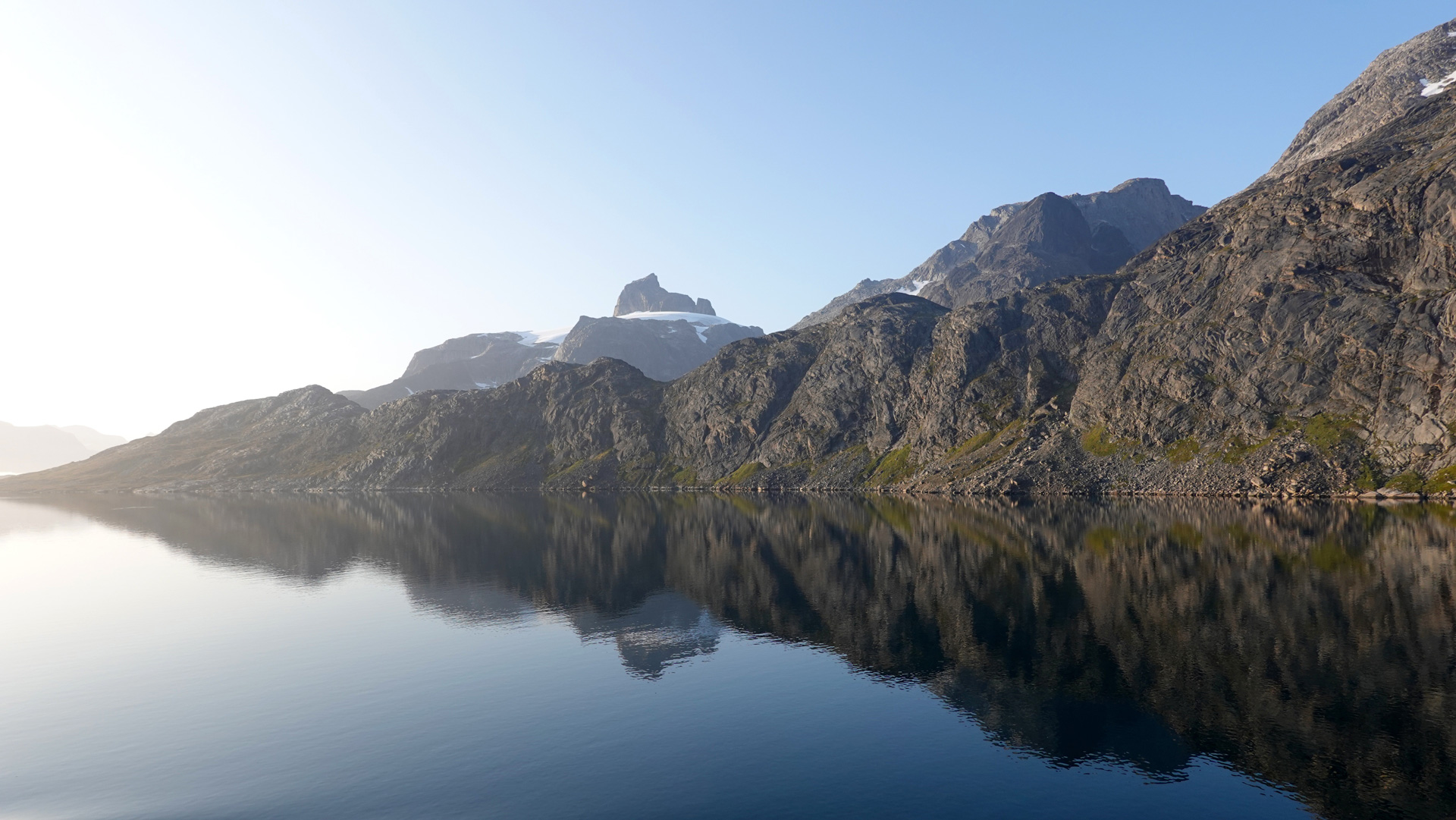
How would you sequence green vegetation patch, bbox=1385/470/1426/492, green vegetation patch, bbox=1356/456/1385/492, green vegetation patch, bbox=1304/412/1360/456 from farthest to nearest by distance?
green vegetation patch, bbox=1304/412/1360/456 → green vegetation patch, bbox=1356/456/1385/492 → green vegetation patch, bbox=1385/470/1426/492

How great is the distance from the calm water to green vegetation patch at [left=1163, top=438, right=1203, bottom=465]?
89.6 m

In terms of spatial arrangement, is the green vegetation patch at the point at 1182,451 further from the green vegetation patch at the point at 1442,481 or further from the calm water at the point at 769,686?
the calm water at the point at 769,686

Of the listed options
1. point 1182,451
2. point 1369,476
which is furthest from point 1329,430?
point 1182,451

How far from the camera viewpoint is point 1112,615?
60.0 m

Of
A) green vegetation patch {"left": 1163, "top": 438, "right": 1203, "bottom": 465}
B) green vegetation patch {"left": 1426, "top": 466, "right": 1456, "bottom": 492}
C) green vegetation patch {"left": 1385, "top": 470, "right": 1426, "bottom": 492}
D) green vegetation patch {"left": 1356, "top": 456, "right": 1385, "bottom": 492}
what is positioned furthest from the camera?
green vegetation patch {"left": 1163, "top": 438, "right": 1203, "bottom": 465}

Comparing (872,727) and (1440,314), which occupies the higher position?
(1440,314)

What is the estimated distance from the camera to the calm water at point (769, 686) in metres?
32.5

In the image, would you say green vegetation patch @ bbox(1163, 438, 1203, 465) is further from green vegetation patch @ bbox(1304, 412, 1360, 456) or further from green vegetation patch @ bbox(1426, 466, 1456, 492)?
green vegetation patch @ bbox(1426, 466, 1456, 492)

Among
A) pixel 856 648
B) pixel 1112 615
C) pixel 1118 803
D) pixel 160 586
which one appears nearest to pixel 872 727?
pixel 1118 803

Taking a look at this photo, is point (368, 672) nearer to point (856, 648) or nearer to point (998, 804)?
point (856, 648)

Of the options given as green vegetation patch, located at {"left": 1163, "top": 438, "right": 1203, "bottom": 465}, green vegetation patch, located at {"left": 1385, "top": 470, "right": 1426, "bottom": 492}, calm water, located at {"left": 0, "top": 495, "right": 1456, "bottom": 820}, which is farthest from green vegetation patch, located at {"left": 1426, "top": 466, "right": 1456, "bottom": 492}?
calm water, located at {"left": 0, "top": 495, "right": 1456, "bottom": 820}

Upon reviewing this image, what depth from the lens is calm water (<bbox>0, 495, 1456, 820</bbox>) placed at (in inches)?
1280

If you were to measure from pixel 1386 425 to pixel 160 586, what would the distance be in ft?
733

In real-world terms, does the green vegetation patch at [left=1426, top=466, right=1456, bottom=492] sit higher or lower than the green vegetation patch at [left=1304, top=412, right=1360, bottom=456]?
lower
